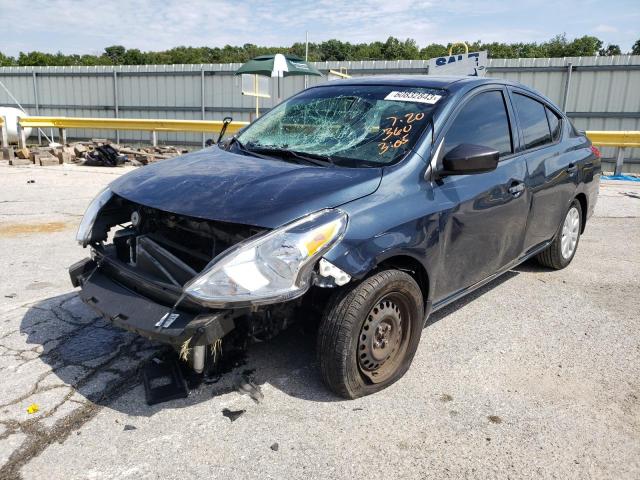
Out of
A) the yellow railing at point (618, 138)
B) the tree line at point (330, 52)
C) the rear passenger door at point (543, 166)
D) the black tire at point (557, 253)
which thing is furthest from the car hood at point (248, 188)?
the tree line at point (330, 52)

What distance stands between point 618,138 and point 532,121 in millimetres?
9310

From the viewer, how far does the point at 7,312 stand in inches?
150

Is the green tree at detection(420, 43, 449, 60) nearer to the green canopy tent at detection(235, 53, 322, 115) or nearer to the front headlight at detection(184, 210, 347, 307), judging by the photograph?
the green canopy tent at detection(235, 53, 322, 115)

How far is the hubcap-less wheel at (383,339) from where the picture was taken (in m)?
2.71

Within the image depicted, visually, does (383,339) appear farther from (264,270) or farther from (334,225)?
(264,270)

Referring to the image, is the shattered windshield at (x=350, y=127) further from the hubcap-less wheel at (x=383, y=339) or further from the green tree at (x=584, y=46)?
the green tree at (x=584, y=46)

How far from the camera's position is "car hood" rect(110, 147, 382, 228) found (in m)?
2.54

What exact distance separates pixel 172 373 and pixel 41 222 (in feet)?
15.4

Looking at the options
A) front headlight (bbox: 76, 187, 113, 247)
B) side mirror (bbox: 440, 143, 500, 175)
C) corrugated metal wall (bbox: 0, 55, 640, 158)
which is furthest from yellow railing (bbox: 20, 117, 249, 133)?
side mirror (bbox: 440, 143, 500, 175)

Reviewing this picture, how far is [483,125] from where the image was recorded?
11.6 ft

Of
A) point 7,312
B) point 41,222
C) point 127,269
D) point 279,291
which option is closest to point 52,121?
point 41,222

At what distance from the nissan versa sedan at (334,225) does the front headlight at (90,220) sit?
0.01 m

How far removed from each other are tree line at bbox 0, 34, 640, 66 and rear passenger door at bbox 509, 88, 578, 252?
4064 cm

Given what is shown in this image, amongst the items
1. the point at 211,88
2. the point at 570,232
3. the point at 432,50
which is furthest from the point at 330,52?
the point at 570,232
